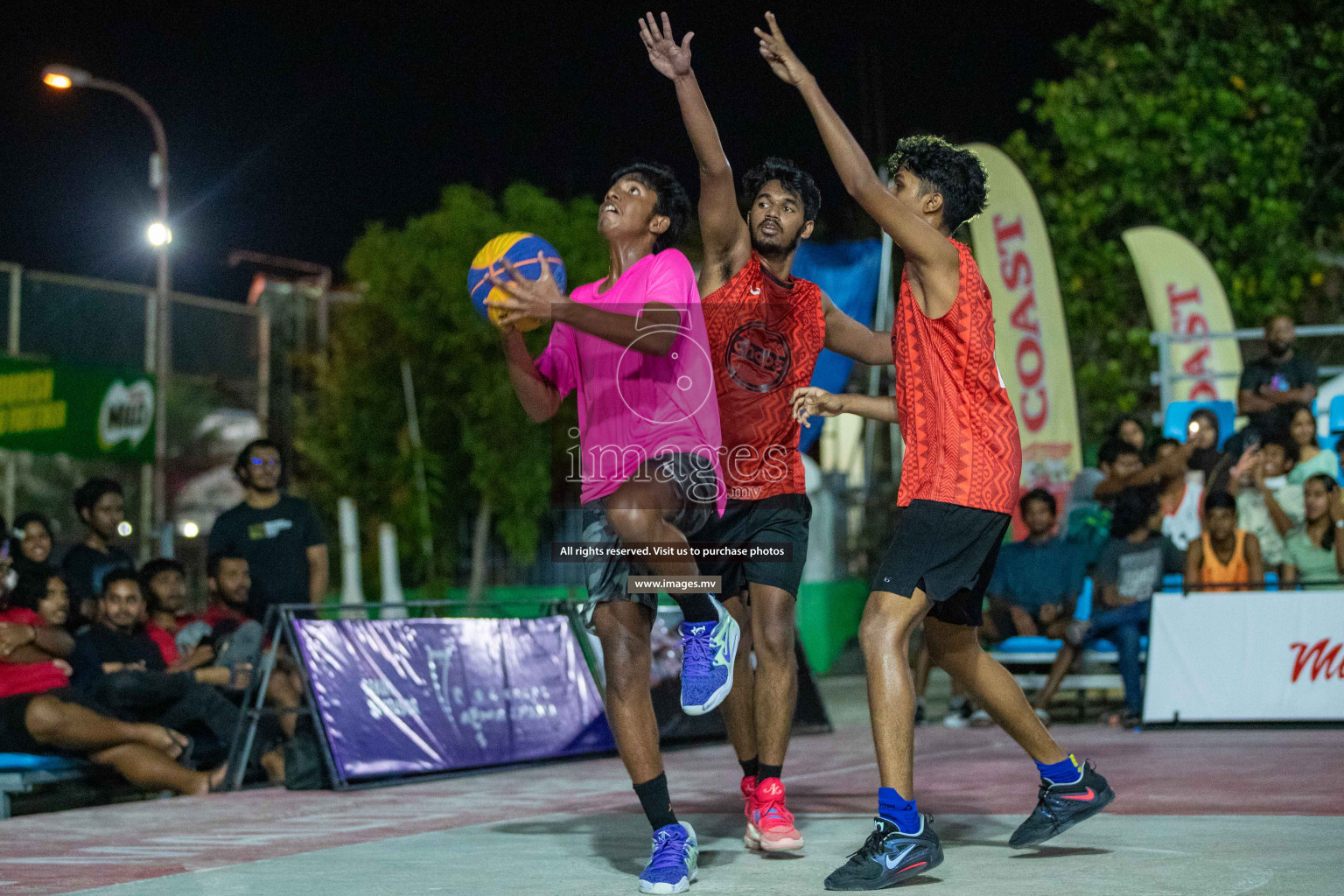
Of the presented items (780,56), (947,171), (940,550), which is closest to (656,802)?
(940,550)

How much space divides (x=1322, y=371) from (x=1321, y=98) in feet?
28.4

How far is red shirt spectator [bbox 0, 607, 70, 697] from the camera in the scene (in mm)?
7734

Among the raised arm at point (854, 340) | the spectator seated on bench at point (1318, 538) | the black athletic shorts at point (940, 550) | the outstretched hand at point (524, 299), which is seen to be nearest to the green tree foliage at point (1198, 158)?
the spectator seated on bench at point (1318, 538)

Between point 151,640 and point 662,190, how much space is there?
17.9 feet

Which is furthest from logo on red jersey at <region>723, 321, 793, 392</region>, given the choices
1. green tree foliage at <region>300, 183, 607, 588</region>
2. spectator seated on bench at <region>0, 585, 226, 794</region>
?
green tree foliage at <region>300, 183, 607, 588</region>

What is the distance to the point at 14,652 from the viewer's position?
788 centimetres

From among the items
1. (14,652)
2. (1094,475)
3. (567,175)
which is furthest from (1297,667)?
(567,175)

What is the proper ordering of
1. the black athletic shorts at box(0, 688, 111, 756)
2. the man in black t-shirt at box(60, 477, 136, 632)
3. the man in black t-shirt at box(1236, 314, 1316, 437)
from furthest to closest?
1. the man in black t-shirt at box(1236, 314, 1316, 437)
2. the man in black t-shirt at box(60, 477, 136, 632)
3. the black athletic shorts at box(0, 688, 111, 756)

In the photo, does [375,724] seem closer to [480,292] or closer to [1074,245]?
[480,292]

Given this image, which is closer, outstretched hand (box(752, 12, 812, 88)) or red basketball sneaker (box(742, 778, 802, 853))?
outstretched hand (box(752, 12, 812, 88))

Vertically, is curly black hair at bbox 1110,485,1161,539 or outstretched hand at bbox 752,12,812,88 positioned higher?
outstretched hand at bbox 752,12,812,88

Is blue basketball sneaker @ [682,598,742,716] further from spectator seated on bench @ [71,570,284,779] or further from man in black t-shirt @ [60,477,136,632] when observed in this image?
man in black t-shirt @ [60,477,136,632]

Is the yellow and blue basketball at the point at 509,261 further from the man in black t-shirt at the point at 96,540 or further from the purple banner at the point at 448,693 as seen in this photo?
the man in black t-shirt at the point at 96,540

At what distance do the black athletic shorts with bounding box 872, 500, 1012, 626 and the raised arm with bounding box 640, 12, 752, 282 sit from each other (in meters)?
1.30
